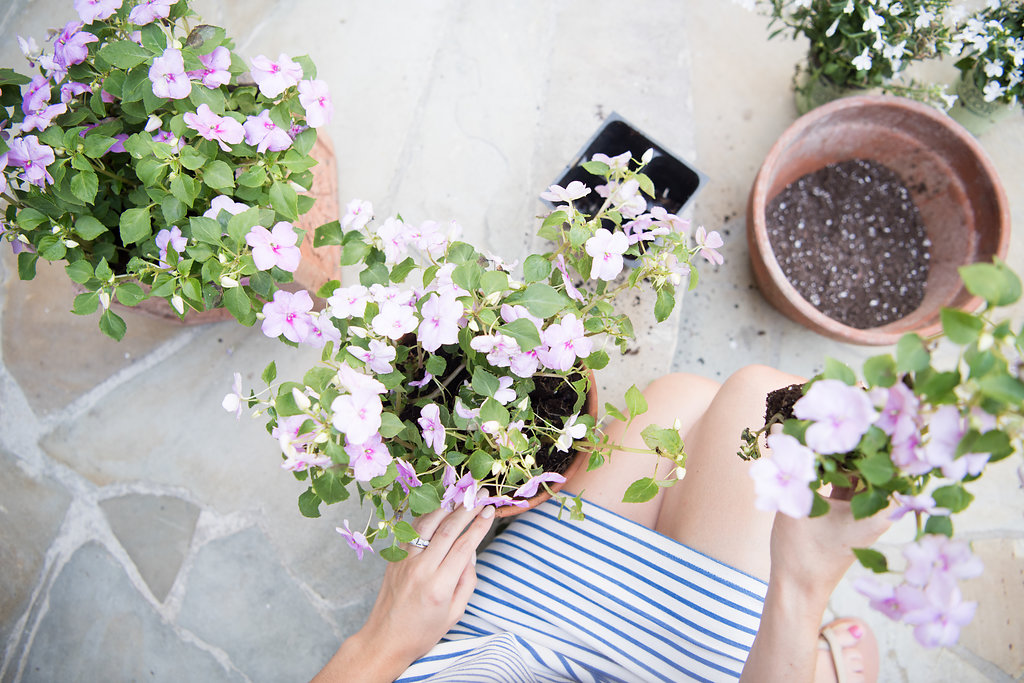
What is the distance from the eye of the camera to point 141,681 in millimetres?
1406

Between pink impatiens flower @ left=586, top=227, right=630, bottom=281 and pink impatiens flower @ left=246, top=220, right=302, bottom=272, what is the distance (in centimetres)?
38

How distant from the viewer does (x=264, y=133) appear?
90 cm

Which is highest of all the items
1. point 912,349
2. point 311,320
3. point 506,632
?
point 912,349

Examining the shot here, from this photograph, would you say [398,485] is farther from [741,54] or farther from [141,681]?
[741,54]

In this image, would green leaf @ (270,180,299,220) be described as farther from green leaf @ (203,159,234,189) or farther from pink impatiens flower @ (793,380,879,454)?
pink impatiens flower @ (793,380,879,454)

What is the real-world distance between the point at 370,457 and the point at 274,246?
0.31 meters

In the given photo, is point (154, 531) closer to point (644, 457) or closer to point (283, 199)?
point (283, 199)

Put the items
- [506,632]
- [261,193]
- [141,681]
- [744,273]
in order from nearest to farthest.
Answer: [261,193]
[506,632]
[141,681]
[744,273]

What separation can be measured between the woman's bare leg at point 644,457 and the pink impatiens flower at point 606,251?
385 mm

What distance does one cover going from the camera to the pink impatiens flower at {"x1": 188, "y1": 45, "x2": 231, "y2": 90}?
89cm

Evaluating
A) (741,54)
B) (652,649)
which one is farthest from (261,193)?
(741,54)

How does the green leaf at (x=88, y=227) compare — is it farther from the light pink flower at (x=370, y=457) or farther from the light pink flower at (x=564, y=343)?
the light pink flower at (x=564, y=343)

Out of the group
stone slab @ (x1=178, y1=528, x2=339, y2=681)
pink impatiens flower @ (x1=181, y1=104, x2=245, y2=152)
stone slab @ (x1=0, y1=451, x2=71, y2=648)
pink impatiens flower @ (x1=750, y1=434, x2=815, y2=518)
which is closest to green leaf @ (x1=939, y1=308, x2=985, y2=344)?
pink impatiens flower @ (x1=750, y1=434, x2=815, y2=518)

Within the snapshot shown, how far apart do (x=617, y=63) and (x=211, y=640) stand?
174 centimetres
